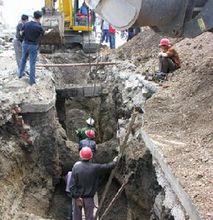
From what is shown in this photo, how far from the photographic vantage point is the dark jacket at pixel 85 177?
6992 millimetres

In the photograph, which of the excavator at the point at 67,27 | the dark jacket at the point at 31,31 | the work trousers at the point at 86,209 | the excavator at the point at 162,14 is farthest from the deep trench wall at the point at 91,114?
the excavator at the point at 162,14

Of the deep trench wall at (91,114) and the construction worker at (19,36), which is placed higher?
the construction worker at (19,36)

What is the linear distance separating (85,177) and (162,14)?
2847 mm

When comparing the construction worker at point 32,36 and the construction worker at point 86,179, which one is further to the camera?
the construction worker at point 32,36

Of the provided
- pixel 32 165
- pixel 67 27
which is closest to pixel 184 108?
pixel 32 165

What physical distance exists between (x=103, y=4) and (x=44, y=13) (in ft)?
34.6

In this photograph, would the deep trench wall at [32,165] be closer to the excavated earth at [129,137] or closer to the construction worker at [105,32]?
the excavated earth at [129,137]

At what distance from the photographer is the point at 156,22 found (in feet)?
19.4

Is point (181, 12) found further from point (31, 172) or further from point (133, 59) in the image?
point (133, 59)

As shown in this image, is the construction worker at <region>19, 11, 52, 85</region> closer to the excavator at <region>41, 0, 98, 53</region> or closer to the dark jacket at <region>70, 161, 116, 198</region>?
the dark jacket at <region>70, 161, 116, 198</region>

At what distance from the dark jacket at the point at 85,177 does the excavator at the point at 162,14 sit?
91.4 inches

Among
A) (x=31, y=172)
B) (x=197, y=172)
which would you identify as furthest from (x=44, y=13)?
(x=197, y=172)

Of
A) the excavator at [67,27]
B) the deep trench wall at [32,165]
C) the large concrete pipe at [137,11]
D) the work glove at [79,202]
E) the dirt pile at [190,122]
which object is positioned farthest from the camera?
the excavator at [67,27]

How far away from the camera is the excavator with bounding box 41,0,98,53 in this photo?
52.3 feet
